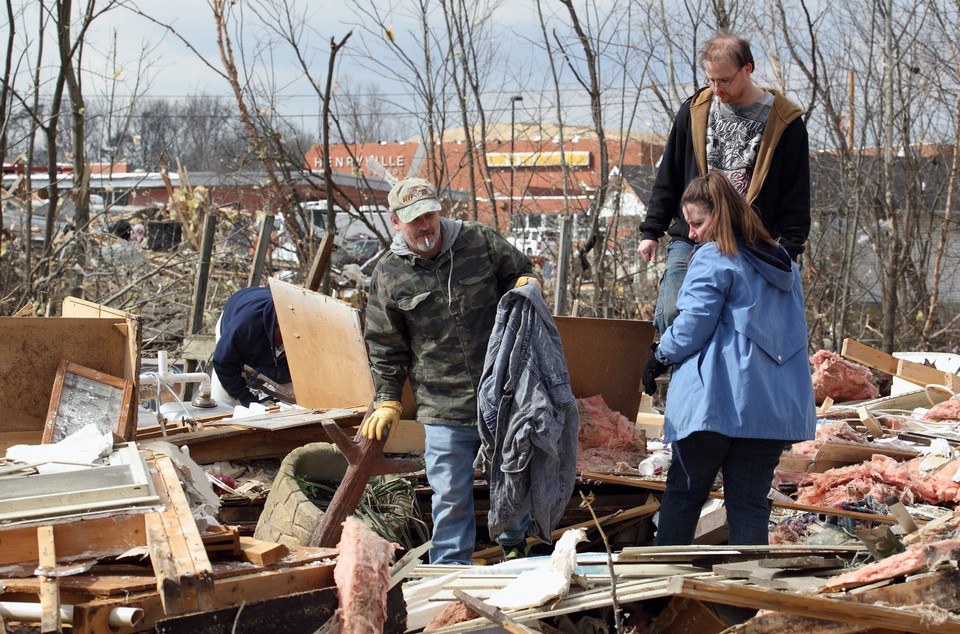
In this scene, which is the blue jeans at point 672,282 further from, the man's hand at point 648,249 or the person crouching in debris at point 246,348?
the person crouching in debris at point 246,348

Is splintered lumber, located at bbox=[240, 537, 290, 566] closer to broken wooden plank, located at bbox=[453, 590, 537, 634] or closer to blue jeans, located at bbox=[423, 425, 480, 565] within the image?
broken wooden plank, located at bbox=[453, 590, 537, 634]

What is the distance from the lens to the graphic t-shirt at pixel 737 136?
4.51 meters

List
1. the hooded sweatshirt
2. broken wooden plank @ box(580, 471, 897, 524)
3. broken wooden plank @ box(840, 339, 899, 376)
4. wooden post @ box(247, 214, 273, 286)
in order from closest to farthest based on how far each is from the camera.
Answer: the hooded sweatshirt
broken wooden plank @ box(580, 471, 897, 524)
broken wooden plank @ box(840, 339, 899, 376)
wooden post @ box(247, 214, 273, 286)

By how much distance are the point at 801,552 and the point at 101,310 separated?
11.2 feet

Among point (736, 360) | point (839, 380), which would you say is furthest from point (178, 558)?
point (839, 380)

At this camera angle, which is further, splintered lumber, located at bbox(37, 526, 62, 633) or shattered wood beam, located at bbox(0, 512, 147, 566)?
shattered wood beam, located at bbox(0, 512, 147, 566)

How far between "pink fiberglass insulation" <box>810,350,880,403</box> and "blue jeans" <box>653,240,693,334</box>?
3.06m

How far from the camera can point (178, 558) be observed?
281 centimetres

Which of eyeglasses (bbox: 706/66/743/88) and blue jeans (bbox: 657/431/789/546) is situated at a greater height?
eyeglasses (bbox: 706/66/743/88)

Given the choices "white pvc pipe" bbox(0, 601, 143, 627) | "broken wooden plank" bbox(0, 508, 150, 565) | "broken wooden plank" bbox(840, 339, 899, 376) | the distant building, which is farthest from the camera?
the distant building

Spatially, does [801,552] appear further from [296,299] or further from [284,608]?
[296,299]

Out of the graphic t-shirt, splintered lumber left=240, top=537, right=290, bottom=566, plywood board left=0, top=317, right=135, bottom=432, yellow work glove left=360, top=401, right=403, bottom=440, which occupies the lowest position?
splintered lumber left=240, top=537, right=290, bottom=566

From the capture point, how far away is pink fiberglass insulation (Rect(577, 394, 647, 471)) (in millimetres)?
5359

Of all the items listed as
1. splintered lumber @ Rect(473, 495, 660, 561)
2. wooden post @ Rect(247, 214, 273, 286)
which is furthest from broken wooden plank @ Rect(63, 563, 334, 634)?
wooden post @ Rect(247, 214, 273, 286)
